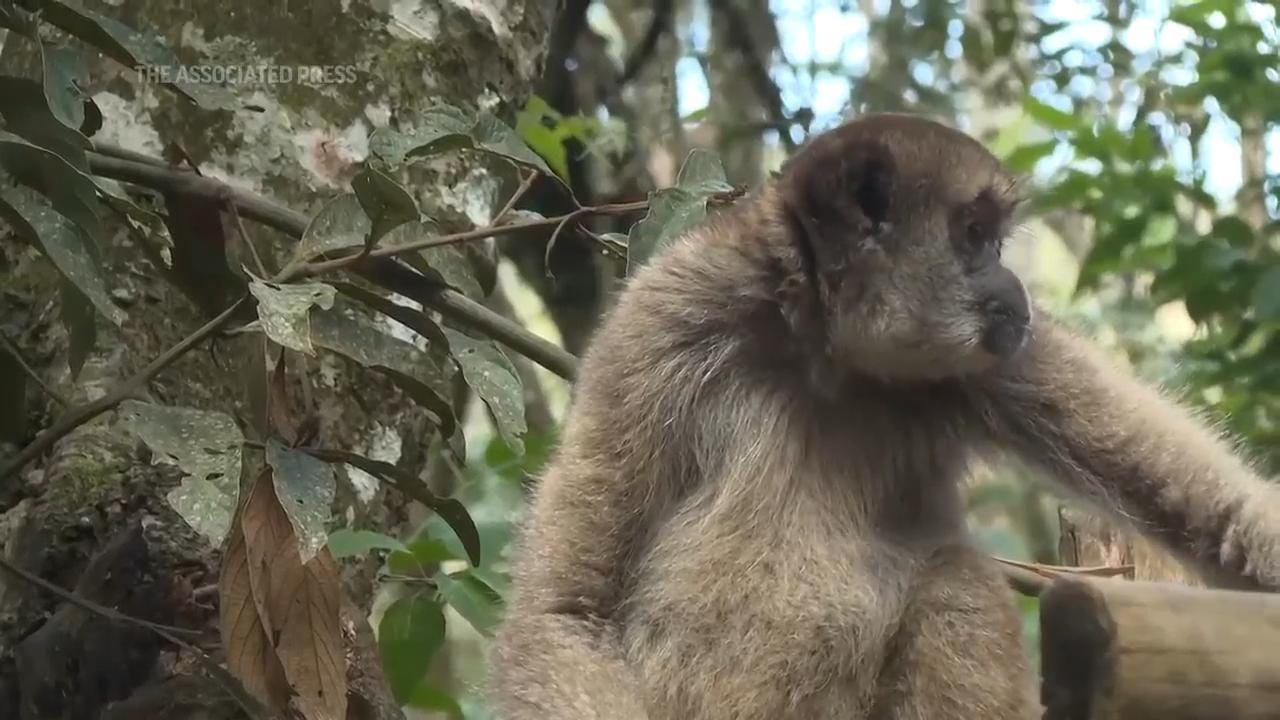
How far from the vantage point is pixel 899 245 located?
2.41m

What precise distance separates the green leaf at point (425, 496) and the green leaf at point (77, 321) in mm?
428

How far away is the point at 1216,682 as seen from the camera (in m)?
1.52

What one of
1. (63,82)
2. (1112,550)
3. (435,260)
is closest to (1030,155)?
(1112,550)

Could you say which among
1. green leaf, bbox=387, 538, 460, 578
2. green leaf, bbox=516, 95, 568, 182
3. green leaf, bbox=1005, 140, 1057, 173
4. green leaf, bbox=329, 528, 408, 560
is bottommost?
green leaf, bbox=329, 528, 408, 560

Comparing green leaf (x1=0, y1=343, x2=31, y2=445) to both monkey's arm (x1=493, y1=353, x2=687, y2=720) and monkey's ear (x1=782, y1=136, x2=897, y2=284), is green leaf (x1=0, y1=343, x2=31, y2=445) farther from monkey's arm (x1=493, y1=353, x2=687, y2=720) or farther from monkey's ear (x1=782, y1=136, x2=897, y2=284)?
monkey's ear (x1=782, y1=136, x2=897, y2=284)

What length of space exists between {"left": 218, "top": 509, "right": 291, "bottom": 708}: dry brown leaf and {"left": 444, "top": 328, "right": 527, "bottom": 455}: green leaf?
52 cm

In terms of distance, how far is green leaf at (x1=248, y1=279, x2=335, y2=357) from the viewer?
190 centimetres

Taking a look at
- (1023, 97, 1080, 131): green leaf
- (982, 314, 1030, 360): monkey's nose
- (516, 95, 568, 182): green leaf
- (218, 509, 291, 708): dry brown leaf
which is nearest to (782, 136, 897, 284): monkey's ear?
(982, 314, 1030, 360): monkey's nose

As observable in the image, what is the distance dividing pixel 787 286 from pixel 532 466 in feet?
3.63

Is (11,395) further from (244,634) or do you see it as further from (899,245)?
(899,245)

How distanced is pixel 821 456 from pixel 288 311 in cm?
99

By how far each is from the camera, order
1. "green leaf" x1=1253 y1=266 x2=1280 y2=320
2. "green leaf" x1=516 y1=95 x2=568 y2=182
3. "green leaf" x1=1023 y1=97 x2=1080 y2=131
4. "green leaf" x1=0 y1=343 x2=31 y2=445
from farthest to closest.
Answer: "green leaf" x1=1023 y1=97 x2=1080 y2=131 < "green leaf" x1=516 y1=95 x2=568 y2=182 < "green leaf" x1=1253 y1=266 x2=1280 y2=320 < "green leaf" x1=0 y1=343 x2=31 y2=445

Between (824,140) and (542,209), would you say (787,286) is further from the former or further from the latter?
(542,209)

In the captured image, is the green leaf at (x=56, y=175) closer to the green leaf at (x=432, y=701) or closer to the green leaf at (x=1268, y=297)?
the green leaf at (x=432, y=701)
